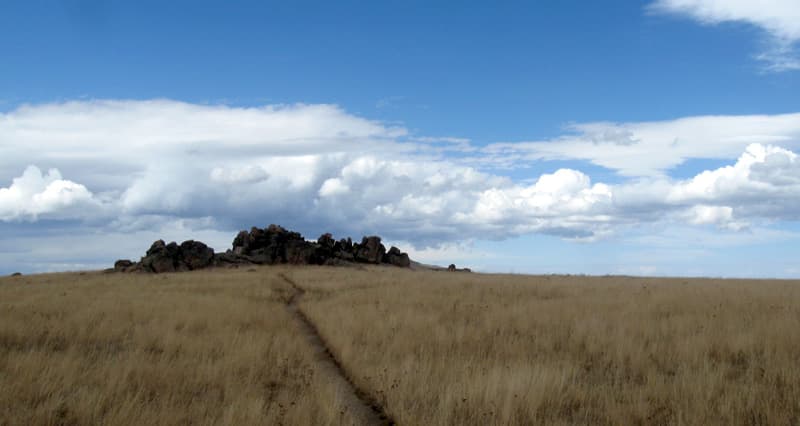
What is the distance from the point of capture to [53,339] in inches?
544

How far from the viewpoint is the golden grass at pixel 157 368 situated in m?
7.92

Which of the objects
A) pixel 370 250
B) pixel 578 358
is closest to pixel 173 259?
pixel 370 250

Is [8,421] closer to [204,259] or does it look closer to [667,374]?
[667,374]

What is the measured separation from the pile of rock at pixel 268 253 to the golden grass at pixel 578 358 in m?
33.5

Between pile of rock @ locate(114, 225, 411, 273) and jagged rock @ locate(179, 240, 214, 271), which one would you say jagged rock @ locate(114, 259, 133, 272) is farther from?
jagged rock @ locate(179, 240, 214, 271)

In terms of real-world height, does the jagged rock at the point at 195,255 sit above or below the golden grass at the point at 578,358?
above

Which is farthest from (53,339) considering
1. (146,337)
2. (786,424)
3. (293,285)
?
(293,285)

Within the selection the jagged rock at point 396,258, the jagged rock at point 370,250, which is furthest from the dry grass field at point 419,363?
the jagged rock at point 396,258

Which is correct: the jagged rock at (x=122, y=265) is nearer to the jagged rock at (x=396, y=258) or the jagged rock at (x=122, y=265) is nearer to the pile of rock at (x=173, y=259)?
the pile of rock at (x=173, y=259)

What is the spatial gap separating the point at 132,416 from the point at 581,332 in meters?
10.5

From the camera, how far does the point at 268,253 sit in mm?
55906

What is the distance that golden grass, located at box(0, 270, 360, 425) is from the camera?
792 cm

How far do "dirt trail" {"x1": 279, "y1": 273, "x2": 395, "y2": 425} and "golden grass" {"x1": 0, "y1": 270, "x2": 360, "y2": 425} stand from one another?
1.16 feet

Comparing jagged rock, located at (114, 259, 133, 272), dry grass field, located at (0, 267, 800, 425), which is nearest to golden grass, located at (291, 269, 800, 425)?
dry grass field, located at (0, 267, 800, 425)
